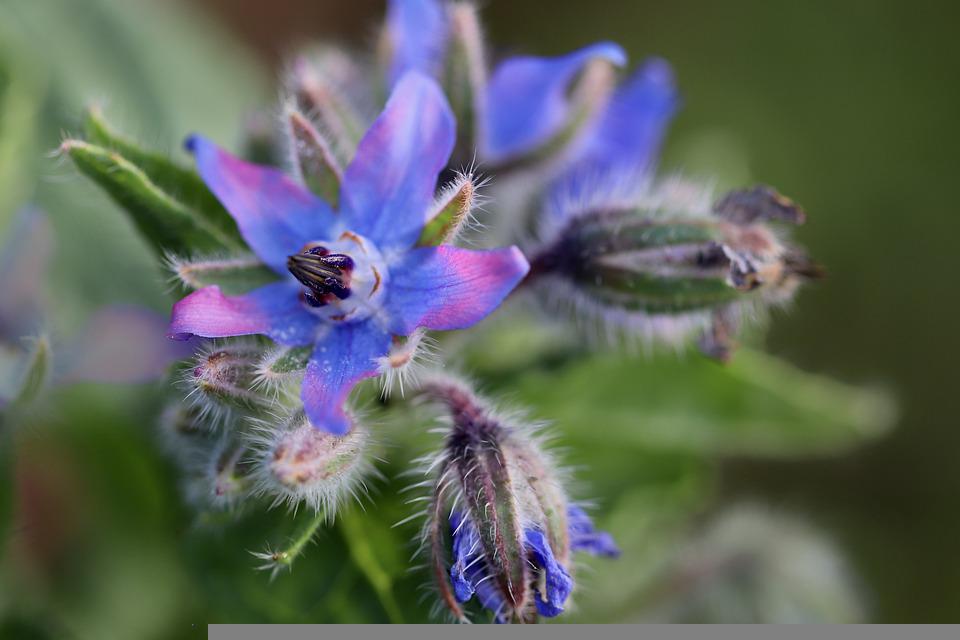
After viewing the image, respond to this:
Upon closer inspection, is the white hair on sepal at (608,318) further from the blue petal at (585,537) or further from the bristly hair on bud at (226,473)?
the bristly hair on bud at (226,473)

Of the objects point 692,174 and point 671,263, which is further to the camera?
A: point 692,174

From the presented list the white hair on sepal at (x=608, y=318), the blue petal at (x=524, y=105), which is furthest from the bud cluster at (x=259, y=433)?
the blue petal at (x=524, y=105)

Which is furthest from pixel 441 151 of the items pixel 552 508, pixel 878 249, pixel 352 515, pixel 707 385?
pixel 878 249

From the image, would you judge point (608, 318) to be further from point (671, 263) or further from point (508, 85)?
point (508, 85)

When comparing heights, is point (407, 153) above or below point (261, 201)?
above

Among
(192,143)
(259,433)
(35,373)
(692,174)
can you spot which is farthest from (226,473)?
(692,174)

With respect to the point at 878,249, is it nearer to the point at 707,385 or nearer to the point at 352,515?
the point at 707,385
